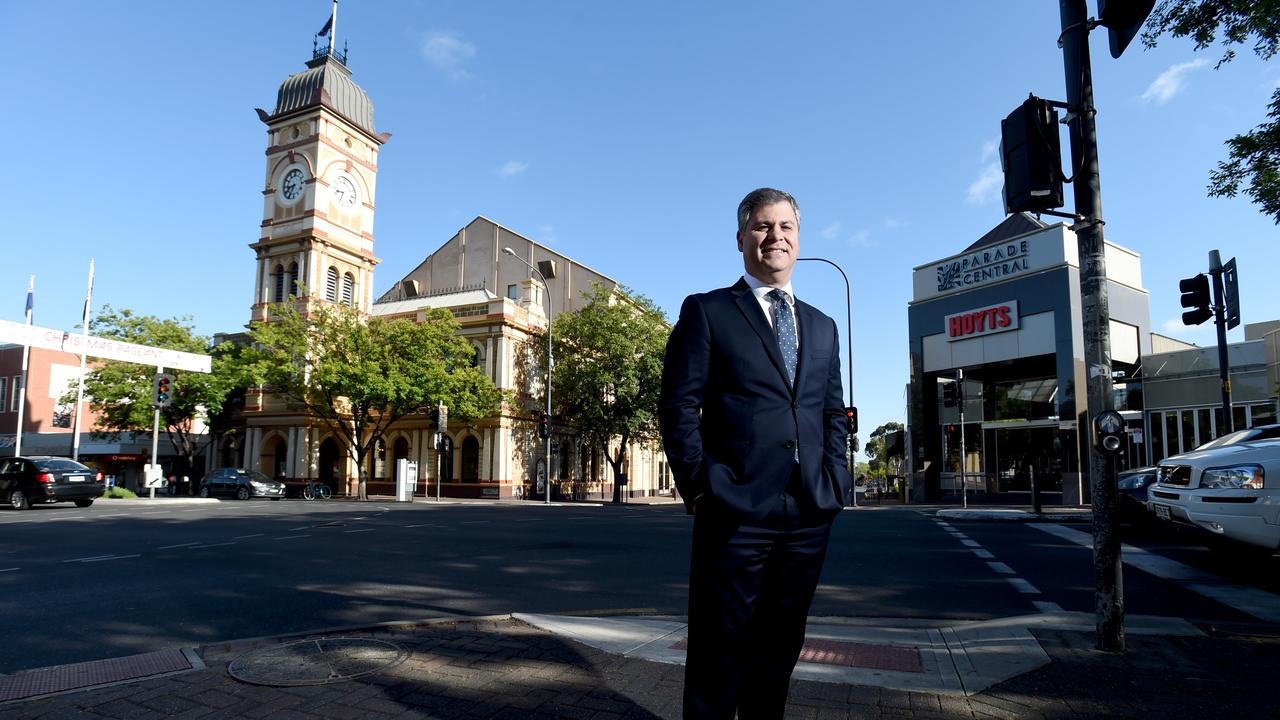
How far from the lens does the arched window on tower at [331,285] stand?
1749 inches

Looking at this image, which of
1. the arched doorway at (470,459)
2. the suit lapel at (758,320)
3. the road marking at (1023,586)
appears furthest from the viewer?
the arched doorway at (470,459)

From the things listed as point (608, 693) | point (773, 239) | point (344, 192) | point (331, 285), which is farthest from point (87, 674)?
point (344, 192)

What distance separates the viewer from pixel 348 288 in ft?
152

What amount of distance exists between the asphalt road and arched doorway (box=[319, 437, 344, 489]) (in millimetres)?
32441

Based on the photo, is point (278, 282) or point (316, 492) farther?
point (278, 282)

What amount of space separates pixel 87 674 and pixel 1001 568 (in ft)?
25.5

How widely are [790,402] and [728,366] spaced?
24 cm

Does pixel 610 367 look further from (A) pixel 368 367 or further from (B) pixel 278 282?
(B) pixel 278 282

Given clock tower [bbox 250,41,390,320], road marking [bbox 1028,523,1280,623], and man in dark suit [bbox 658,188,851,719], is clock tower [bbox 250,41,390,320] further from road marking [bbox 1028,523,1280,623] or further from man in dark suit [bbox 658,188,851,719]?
man in dark suit [bbox 658,188,851,719]

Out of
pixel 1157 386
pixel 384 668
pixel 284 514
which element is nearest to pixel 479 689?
pixel 384 668

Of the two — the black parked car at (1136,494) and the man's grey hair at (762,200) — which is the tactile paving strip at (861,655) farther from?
the black parked car at (1136,494)

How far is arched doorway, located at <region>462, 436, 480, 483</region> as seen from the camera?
40656mm

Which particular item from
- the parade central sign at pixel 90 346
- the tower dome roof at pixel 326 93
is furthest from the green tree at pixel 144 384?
the tower dome roof at pixel 326 93

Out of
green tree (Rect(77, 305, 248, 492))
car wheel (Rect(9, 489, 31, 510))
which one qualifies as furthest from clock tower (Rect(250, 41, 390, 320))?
car wheel (Rect(9, 489, 31, 510))
